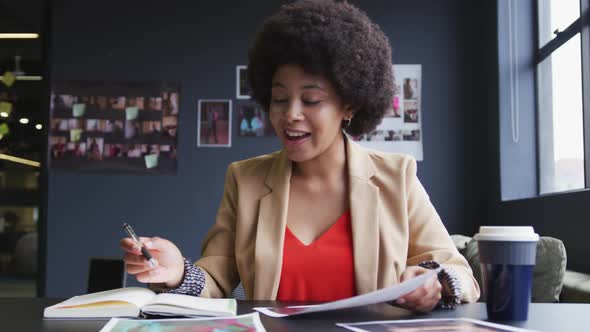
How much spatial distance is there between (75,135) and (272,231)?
300 cm

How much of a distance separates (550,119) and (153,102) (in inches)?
97.1

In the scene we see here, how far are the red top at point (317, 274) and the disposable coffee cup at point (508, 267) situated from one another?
0.51m

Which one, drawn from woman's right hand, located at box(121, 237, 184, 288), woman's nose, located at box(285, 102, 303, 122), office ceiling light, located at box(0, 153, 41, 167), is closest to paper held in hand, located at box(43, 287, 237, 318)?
woman's right hand, located at box(121, 237, 184, 288)

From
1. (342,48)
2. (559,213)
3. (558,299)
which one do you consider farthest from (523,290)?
(559,213)

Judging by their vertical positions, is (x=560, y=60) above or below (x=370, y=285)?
above

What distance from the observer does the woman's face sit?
4.84 feet

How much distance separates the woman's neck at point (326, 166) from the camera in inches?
64.2

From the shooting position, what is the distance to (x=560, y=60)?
3.19m

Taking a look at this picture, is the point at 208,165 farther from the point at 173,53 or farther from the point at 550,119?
the point at 550,119

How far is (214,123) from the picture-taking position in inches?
160

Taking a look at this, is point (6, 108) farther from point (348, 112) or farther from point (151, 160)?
point (348, 112)

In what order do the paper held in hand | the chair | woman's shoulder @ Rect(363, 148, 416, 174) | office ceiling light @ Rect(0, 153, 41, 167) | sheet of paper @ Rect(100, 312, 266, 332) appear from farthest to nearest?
1. office ceiling light @ Rect(0, 153, 41, 167)
2. the chair
3. woman's shoulder @ Rect(363, 148, 416, 174)
4. the paper held in hand
5. sheet of paper @ Rect(100, 312, 266, 332)

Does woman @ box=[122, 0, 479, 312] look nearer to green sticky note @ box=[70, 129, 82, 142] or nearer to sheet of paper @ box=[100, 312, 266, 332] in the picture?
sheet of paper @ box=[100, 312, 266, 332]

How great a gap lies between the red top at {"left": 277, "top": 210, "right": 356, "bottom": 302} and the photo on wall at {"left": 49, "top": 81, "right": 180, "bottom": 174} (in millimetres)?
2725
